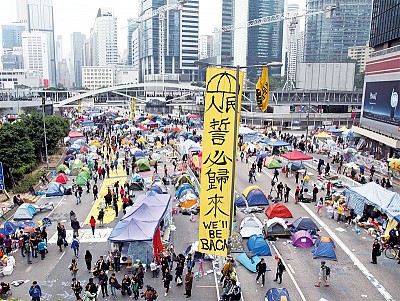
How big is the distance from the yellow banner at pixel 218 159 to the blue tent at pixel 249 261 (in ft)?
15.4

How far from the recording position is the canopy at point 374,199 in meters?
18.9

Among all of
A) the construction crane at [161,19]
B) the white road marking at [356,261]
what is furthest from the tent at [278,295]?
the construction crane at [161,19]

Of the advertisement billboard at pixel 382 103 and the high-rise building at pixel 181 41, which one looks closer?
the advertisement billboard at pixel 382 103

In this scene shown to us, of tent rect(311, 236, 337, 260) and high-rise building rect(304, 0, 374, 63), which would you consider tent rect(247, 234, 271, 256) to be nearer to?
tent rect(311, 236, 337, 260)

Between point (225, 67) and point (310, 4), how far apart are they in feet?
402

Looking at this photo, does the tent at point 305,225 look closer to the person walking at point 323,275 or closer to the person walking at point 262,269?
the person walking at point 323,275

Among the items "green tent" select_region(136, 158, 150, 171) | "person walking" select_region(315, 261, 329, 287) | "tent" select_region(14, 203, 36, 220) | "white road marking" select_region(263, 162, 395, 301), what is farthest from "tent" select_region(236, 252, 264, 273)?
"green tent" select_region(136, 158, 150, 171)

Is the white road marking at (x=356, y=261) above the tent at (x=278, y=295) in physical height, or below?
below

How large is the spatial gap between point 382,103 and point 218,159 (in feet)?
120

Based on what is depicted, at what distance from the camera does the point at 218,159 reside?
37.3 feet

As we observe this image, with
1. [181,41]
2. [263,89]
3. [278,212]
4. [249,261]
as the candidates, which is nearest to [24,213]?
[249,261]

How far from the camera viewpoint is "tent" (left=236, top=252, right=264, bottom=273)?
15680 millimetres

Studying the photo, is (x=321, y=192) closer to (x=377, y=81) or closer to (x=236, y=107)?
(x=236, y=107)

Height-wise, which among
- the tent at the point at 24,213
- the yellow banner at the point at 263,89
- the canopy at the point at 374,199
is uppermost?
the yellow banner at the point at 263,89
